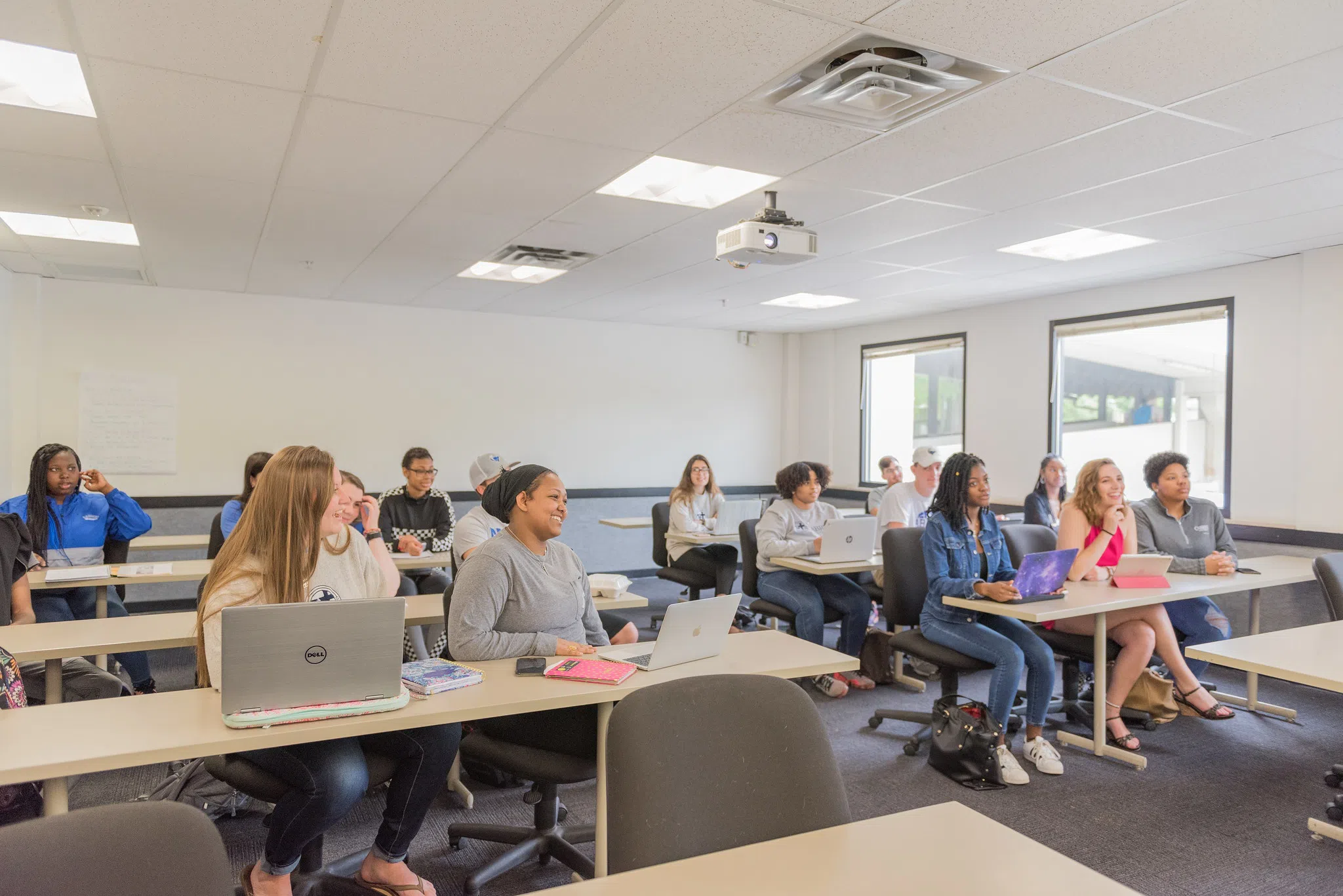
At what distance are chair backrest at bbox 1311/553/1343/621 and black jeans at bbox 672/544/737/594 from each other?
10.8ft

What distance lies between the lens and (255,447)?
7301mm

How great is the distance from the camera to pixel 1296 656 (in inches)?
109

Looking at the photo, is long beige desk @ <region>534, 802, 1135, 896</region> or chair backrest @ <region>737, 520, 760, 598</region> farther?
chair backrest @ <region>737, 520, 760, 598</region>

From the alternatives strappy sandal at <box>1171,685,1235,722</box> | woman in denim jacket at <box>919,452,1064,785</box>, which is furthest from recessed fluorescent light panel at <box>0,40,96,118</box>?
strappy sandal at <box>1171,685,1235,722</box>

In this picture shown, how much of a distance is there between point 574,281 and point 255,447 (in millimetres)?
3090

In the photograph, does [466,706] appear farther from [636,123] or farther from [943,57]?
[943,57]

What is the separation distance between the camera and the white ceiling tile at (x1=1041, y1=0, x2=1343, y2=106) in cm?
240

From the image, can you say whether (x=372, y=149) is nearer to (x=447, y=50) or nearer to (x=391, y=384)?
(x=447, y=50)

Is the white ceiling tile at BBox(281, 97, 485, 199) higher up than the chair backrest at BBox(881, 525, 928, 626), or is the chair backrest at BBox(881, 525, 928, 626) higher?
the white ceiling tile at BBox(281, 97, 485, 199)

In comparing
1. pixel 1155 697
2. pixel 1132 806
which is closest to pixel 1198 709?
pixel 1155 697

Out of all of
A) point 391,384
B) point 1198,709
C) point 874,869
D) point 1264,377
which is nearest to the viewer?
point 874,869

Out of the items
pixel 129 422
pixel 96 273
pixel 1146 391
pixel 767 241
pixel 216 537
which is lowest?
pixel 216 537

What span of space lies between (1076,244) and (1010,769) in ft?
10.5

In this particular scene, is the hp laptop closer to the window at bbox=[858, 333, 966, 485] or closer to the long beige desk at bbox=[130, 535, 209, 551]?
the window at bbox=[858, 333, 966, 485]
